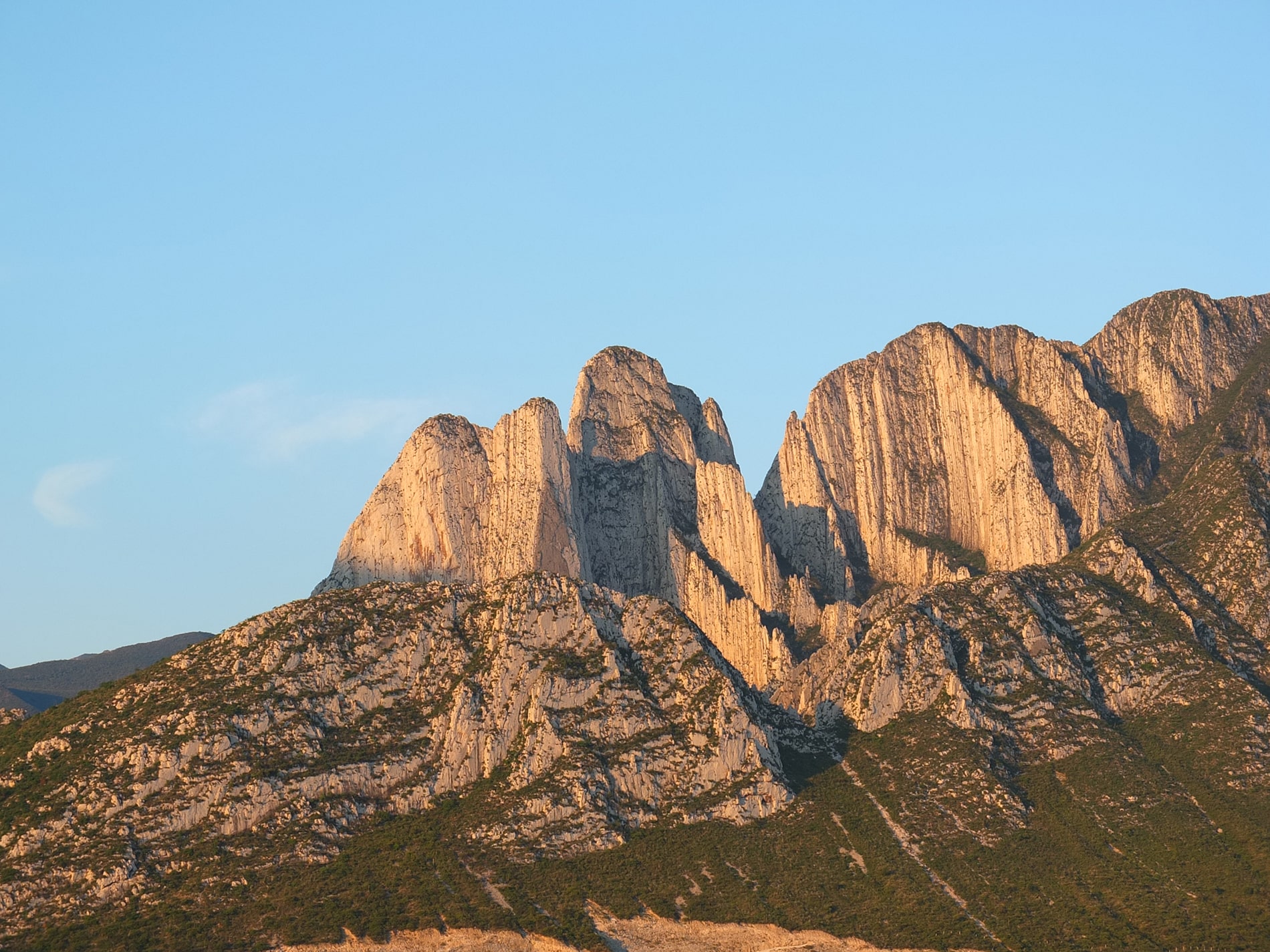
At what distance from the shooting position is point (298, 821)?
196m

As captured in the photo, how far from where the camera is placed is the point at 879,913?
186 metres

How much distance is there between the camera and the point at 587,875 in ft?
627

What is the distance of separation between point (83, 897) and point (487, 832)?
126 ft

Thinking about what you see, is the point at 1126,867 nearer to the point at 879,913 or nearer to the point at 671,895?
the point at 879,913

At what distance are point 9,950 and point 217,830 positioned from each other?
22.9m

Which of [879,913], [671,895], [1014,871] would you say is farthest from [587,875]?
[1014,871]

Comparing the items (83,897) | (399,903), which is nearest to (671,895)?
(399,903)

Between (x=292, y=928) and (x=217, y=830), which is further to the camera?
(x=217, y=830)

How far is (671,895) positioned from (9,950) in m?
59.9

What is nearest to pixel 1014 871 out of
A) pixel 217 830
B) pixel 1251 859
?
pixel 1251 859

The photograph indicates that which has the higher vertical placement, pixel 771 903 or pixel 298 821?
pixel 298 821

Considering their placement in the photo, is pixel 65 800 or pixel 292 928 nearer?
pixel 292 928

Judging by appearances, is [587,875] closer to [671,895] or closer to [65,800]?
[671,895]

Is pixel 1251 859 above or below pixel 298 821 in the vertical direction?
below
